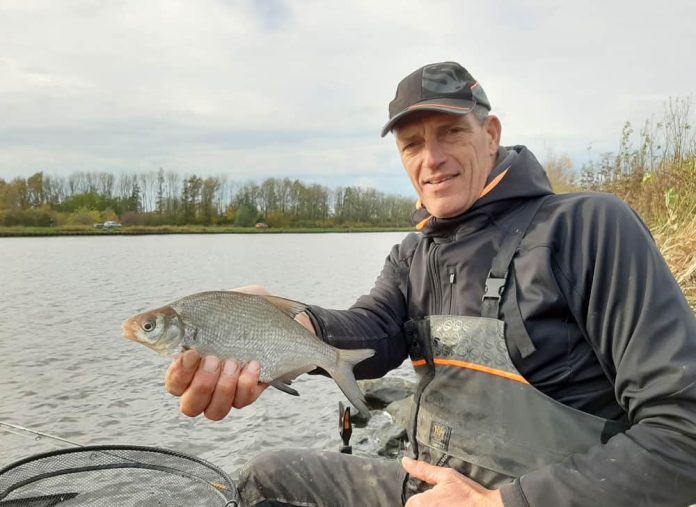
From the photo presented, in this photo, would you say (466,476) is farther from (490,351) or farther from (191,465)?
(191,465)

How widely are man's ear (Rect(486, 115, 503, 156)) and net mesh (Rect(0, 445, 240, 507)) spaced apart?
1.92 meters

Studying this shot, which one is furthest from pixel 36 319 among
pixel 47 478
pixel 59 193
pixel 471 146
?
pixel 59 193

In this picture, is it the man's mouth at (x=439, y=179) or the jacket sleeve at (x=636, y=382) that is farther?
the man's mouth at (x=439, y=179)

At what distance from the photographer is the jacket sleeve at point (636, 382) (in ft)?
6.02

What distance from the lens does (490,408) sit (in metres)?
2.32

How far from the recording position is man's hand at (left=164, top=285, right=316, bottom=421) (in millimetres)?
2439

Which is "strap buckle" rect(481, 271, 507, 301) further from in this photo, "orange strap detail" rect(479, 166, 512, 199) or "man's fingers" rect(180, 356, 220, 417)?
"man's fingers" rect(180, 356, 220, 417)

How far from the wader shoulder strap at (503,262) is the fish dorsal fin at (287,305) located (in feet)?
2.83

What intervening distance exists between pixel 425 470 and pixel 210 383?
3.05ft

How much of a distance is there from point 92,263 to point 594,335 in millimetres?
34173

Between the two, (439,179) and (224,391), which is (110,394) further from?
(439,179)

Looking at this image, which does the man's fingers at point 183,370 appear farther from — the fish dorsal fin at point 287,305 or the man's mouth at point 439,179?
the man's mouth at point 439,179

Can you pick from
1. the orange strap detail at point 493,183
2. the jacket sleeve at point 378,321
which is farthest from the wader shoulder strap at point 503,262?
the jacket sleeve at point 378,321

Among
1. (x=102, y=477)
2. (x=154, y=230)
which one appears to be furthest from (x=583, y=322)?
(x=154, y=230)
